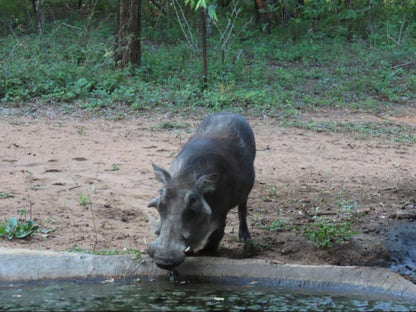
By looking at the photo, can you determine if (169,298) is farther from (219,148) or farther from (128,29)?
(128,29)

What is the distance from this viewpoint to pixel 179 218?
4.63 m

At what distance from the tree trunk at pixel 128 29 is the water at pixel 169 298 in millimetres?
9336

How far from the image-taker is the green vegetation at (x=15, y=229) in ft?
18.9

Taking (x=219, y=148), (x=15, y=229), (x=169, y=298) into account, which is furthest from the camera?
(x=15, y=229)

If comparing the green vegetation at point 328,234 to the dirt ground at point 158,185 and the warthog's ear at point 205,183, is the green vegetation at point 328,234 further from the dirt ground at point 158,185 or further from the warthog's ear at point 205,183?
the warthog's ear at point 205,183

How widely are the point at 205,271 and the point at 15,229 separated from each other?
1857mm

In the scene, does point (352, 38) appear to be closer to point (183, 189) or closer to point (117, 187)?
point (117, 187)

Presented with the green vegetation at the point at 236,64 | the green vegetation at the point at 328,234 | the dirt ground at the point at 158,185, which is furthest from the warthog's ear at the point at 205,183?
the green vegetation at the point at 236,64

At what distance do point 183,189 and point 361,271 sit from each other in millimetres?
1359

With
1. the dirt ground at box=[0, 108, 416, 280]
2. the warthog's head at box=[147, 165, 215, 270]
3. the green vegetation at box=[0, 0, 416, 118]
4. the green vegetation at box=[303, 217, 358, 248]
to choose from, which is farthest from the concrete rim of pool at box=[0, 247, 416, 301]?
the green vegetation at box=[0, 0, 416, 118]

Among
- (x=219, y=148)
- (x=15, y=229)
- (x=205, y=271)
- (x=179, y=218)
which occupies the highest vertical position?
(x=219, y=148)

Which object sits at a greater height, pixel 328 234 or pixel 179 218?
pixel 179 218

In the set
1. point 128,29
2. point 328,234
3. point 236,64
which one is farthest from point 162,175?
point 236,64

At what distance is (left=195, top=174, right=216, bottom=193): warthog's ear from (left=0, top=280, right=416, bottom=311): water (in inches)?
26.3
